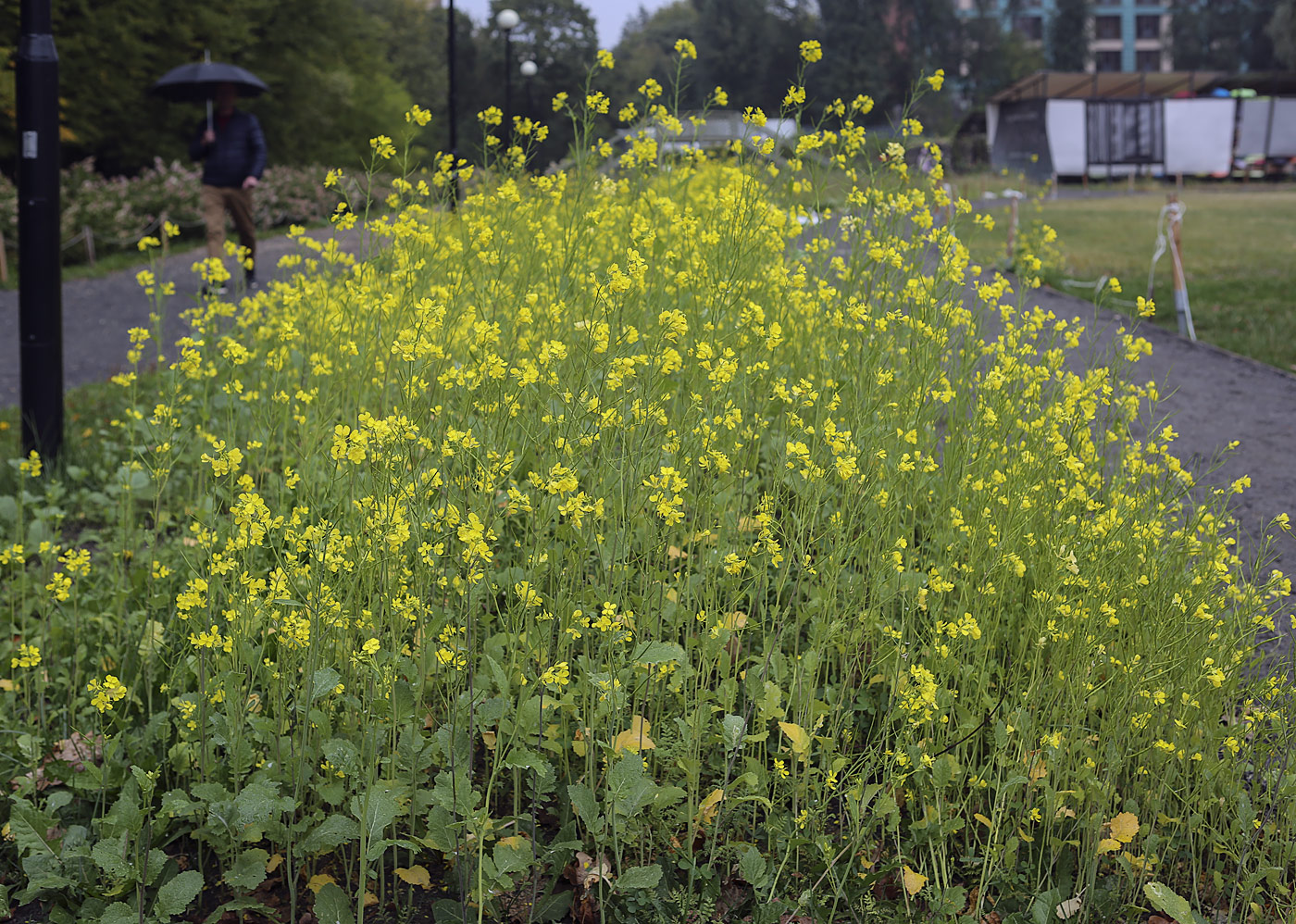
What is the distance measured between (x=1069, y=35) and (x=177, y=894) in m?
77.5

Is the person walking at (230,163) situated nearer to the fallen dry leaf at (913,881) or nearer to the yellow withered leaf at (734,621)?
the yellow withered leaf at (734,621)

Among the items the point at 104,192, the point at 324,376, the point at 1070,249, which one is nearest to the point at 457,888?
the point at 324,376

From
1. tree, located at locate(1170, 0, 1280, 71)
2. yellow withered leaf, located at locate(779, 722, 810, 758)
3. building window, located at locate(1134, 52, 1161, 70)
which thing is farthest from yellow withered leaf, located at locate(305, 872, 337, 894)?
building window, located at locate(1134, 52, 1161, 70)

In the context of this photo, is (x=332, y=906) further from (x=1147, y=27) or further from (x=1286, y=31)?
(x=1147, y=27)

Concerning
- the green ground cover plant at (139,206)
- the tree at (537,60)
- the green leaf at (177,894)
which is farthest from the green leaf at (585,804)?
the tree at (537,60)

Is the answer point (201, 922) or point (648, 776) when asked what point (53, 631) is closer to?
point (201, 922)

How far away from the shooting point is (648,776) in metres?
2.42

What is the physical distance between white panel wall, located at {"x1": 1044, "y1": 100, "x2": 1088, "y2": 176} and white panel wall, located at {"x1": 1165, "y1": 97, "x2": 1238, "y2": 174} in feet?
9.33

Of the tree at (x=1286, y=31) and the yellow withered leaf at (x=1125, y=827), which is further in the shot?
the tree at (x=1286, y=31)

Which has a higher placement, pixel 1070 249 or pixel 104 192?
pixel 104 192

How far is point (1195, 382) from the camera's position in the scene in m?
7.84

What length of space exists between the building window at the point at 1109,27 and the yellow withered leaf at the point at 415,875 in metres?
94.5

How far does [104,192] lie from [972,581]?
18.4 metres

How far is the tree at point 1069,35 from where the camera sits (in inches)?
2682
